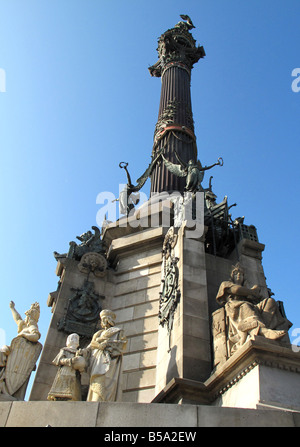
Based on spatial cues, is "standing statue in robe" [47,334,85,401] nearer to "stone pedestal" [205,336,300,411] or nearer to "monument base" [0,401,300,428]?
"monument base" [0,401,300,428]

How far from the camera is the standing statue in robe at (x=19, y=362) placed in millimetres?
9953

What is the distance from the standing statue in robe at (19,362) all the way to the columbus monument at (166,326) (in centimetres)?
75

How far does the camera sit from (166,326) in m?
13.1

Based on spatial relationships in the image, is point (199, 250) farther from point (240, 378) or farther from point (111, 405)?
point (111, 405)

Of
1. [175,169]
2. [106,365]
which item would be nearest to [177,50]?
[175,169]

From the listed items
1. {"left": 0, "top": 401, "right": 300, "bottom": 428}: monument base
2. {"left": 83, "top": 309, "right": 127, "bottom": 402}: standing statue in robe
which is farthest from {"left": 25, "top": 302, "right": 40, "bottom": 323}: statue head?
{"left": 0, "top": 401, "right": 300, "bottom": 428}: monument base

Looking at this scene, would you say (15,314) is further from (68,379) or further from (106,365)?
(106,365)

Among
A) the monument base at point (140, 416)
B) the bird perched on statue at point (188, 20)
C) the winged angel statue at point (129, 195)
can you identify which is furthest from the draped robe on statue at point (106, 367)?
the bird perched on statue at point (188, 20)

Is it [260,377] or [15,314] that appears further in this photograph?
[15,314]

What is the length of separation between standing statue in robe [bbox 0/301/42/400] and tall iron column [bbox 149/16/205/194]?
1260 cm

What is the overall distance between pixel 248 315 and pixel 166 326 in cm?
333

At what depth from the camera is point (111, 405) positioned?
25.1 feet

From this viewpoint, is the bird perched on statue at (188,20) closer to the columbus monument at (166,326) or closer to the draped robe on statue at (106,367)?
the columbus monument at (166,326)

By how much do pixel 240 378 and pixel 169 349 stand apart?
10.2 ft
